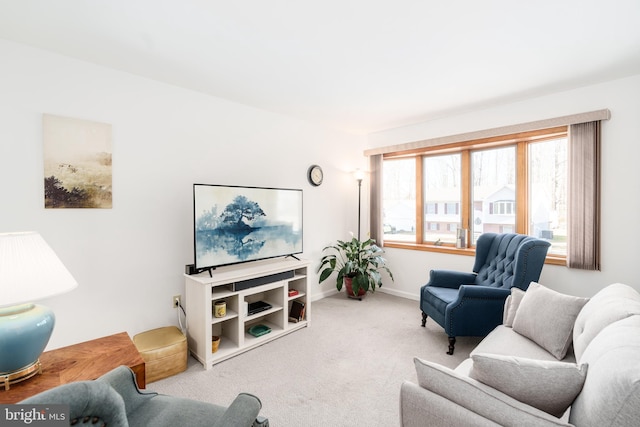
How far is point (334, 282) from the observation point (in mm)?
4383

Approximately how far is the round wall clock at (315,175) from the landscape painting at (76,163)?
2.20m

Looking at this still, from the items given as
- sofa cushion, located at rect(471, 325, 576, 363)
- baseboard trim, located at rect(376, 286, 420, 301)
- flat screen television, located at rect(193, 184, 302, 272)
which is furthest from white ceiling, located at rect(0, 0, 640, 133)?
baseboard trim, located at rect(376, 286, 420, 301)

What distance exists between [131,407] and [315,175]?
3.11m

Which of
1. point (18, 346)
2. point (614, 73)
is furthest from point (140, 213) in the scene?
point (614, 73)

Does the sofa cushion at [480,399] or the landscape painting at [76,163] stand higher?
the landscape painting at [76,163]

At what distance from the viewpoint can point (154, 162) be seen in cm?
258

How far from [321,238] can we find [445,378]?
3.08 meters

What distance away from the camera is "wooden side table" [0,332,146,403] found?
4.18 ft

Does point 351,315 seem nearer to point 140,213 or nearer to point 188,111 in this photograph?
point 140,213

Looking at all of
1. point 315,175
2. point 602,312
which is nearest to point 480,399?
point 602,312

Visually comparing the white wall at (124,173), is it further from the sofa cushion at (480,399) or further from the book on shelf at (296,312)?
the sofa cushion at (480,399)

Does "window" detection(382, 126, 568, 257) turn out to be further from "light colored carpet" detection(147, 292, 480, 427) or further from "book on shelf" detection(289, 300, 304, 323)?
"book on shelf" detection(289, 300, 304, 323)

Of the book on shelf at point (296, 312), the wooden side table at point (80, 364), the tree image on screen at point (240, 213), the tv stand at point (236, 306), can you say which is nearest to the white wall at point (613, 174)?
the book on shelf at point (296, 312)

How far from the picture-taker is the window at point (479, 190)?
3.20 meters
